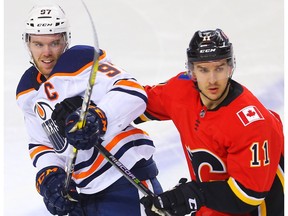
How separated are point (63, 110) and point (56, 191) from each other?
34 cm

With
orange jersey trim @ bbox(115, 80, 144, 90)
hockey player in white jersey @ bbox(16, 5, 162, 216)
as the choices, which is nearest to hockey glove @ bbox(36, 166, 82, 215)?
hockey player in white jersey @ bbox(16, 5, 162, 216)

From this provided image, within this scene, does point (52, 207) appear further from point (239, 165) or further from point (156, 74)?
point (156, 74)

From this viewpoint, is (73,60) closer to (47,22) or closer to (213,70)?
(47,22)

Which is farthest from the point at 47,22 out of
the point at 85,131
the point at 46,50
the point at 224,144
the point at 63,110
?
the point at 224,144

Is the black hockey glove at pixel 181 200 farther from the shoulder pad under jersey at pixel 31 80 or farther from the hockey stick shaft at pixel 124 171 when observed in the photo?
the shoulder pad under jersey at pixel 31 80

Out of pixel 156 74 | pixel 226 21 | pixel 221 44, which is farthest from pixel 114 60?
pixel 221 44

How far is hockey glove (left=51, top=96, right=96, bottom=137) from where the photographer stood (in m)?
2.74

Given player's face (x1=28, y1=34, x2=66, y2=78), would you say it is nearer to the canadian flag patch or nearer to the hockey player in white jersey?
the hockey player in white jersey

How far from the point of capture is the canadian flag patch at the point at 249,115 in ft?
8.29

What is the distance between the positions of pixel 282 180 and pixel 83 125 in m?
0.79

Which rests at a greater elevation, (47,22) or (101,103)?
(47,22)

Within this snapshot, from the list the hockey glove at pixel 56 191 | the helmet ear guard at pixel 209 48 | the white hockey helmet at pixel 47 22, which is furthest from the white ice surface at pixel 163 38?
the helmet ear guard at pixel 209 48

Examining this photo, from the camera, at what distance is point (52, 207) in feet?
9.47

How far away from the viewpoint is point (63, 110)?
2.76 meters
